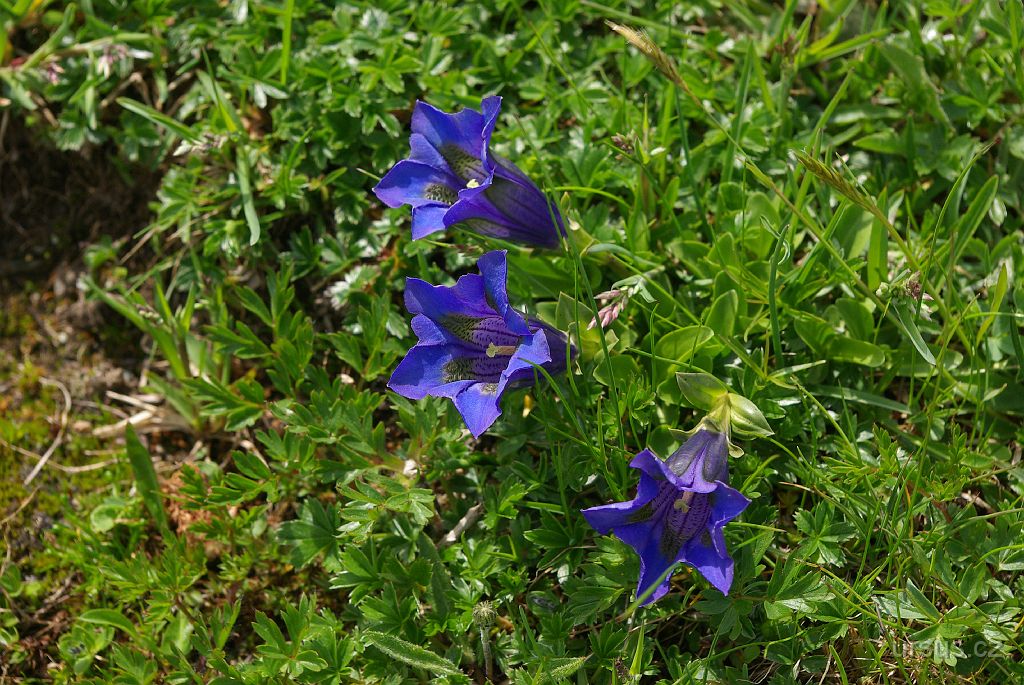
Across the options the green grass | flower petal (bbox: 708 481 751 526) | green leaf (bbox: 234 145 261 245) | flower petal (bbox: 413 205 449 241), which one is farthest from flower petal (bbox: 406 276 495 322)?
green leaf (bbox: 234 145 261 245)

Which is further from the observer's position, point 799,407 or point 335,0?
→ point 335,0

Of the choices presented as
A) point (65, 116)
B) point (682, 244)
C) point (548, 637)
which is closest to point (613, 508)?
point (548, 637)

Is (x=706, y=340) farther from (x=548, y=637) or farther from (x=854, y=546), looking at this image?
(x=548, y=637)

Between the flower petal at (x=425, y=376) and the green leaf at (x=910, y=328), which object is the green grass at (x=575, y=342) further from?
the flower petal at (x=425, y=376)

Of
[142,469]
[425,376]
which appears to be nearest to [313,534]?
[425,376]

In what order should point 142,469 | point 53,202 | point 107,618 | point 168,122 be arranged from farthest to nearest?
point 53,202, point 168,122, point 142,469, point 107,618

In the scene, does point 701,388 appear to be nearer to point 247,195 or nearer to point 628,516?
point 628,516

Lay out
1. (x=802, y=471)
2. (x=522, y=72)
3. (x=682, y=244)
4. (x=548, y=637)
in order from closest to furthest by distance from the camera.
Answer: (x=548, y=637), (x=802, y=471), (x=682, y=244), (x=522, y=72)
